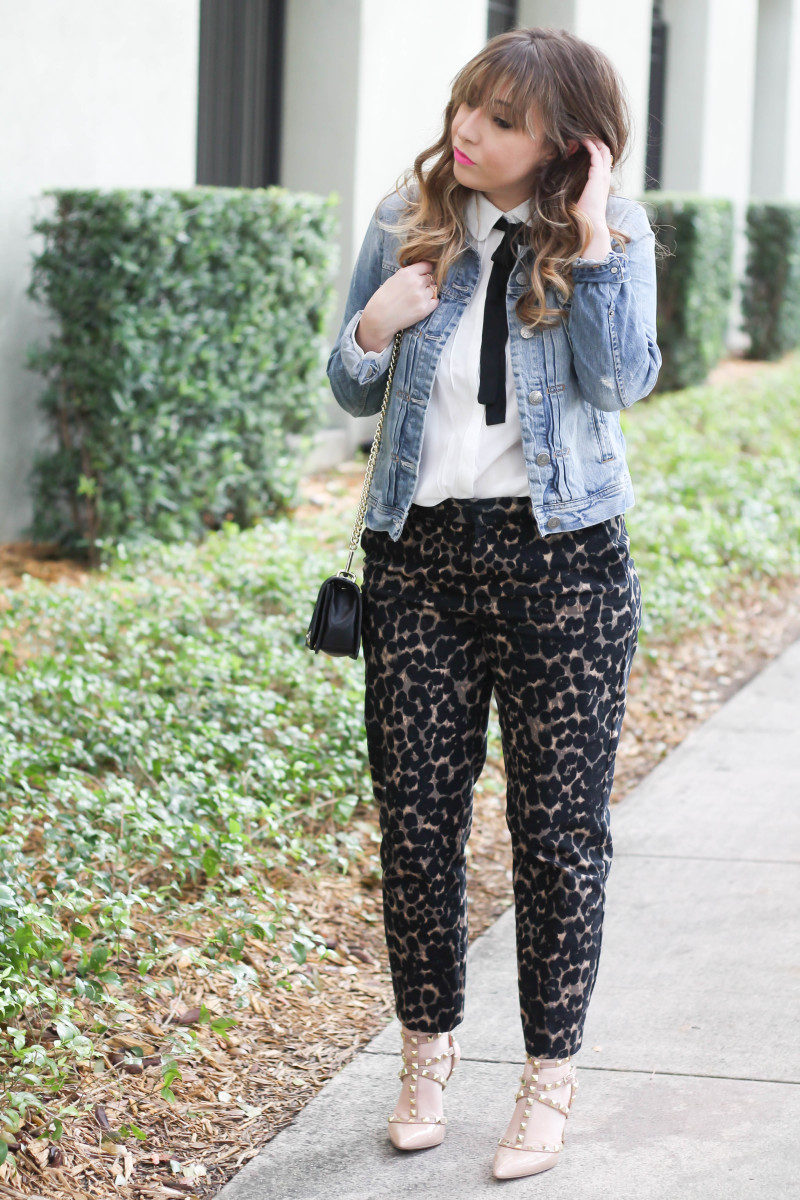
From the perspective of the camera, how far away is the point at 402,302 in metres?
2.60

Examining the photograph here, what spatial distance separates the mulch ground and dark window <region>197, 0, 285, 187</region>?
5801 mm

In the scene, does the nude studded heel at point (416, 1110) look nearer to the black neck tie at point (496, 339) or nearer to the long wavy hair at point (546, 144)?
the black neck tie at point (496, 339)

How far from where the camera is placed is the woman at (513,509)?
2.53 metres

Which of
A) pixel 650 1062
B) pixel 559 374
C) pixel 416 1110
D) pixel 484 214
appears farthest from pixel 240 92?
pixel 416 1110

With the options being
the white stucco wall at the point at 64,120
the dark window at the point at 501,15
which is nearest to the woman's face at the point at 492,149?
the white stucco wall at the point at 64,120

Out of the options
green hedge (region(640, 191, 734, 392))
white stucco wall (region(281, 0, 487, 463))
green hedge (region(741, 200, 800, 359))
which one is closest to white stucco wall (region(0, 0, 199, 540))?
white stucco wall (region(281, 0, 487, 463))

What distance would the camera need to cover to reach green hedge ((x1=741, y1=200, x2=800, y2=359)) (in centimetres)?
1596

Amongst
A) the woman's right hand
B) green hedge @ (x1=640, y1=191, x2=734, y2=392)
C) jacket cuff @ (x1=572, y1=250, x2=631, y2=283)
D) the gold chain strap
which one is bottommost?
the gold chain strap

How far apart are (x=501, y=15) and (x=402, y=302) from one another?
10620 mm

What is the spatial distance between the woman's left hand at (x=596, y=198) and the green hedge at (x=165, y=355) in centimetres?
439

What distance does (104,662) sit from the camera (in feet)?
16.5

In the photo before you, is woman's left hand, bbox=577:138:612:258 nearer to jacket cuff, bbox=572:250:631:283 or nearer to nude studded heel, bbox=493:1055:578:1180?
jacket cuff, bbox=572:250:631:283

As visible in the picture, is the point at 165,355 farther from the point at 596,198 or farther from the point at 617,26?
the point at 617,26

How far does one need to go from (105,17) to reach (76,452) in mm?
2153
